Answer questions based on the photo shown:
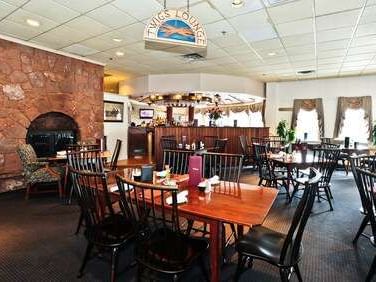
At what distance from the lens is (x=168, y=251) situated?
1.78 meters

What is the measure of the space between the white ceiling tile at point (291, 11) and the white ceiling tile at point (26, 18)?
3.65 m

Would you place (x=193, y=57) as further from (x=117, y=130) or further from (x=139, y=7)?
(x=117, y=130)

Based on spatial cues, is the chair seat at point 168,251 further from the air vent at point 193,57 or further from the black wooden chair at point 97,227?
the air vent at point 193,57

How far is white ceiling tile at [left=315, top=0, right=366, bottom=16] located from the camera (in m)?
3.37

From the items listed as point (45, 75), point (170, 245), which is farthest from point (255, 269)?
point (45, 75)

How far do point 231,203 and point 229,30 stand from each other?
11.6ft

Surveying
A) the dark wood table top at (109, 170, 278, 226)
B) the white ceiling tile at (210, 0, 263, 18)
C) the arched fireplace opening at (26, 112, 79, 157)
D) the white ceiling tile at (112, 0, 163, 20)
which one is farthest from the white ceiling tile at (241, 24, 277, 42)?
the arched fireplace opening at (26, 112, 79, 157)

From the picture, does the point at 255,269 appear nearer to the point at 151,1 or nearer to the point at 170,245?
the point at 170,245

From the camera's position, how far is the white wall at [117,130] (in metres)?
8.09

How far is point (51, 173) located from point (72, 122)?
2.08 m

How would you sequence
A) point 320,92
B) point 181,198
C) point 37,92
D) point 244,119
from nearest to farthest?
point 181,198 < point 37,92 < point 320,92 < point 244,119

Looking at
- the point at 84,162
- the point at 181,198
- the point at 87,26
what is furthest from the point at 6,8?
the point at 181,198

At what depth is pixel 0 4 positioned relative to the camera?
142 inches

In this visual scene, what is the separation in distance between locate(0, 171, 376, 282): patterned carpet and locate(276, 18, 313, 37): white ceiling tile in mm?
3096
